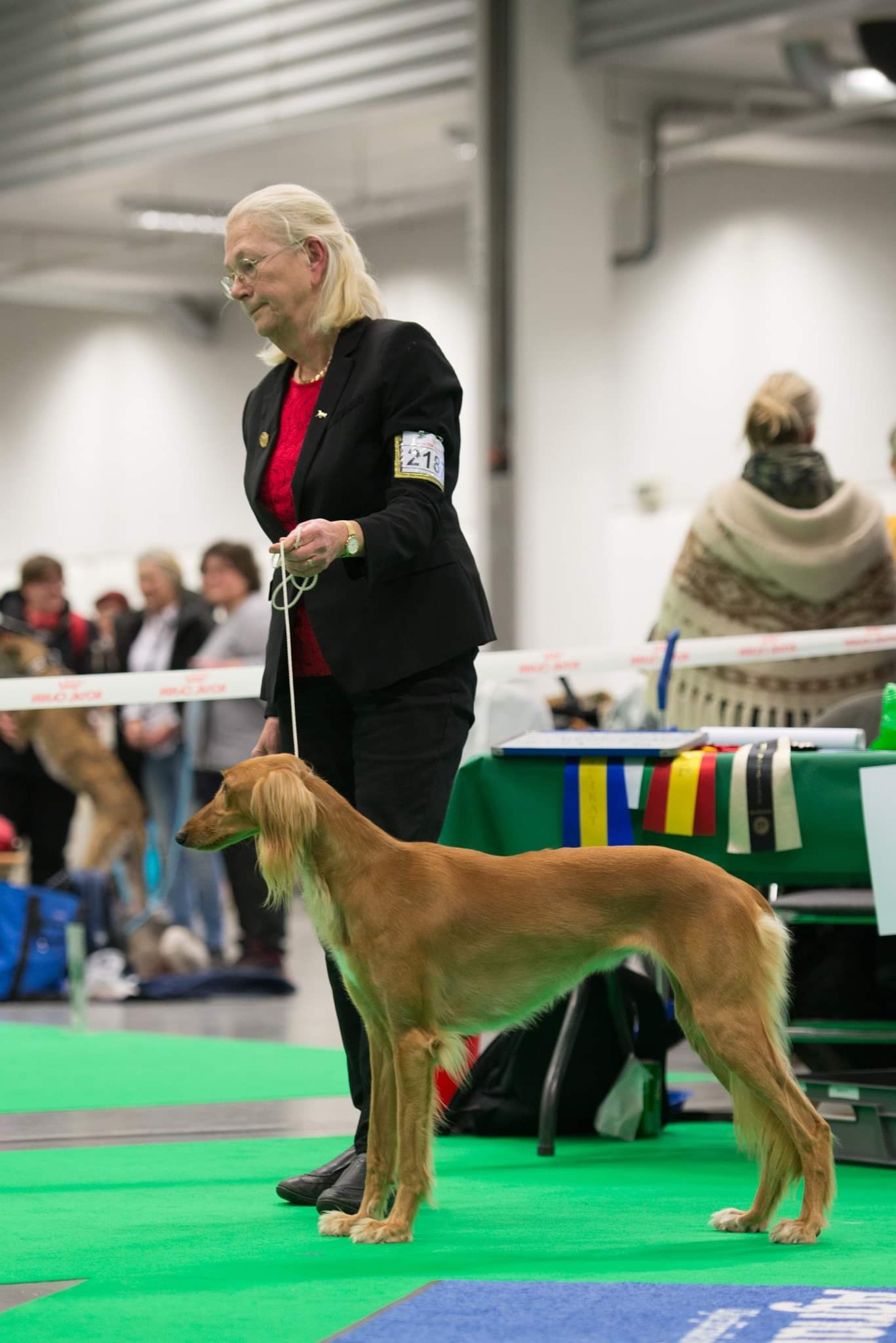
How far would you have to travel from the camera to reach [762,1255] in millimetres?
2938

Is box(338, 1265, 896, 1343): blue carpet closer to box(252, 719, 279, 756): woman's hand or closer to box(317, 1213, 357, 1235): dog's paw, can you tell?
box(317, 1213, 357, 1235): dog's paw

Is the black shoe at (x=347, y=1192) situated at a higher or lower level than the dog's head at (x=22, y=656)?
lower

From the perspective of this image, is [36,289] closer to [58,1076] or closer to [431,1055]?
[58,1076]

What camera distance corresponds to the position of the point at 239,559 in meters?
8.26

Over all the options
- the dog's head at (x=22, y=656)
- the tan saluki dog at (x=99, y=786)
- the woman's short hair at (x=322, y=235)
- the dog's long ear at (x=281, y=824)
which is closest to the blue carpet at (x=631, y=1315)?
the dog's long ear at (x=281, y=824)

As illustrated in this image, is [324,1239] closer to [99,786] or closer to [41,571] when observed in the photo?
[99,786]

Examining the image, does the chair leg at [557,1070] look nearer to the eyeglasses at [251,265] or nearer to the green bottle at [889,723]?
the green bottle at [889,723]

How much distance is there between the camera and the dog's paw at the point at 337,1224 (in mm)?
3084

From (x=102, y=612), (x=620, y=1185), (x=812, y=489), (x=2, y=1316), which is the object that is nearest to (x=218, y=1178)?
(x=620, y=1185)

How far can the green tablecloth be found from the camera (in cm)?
380

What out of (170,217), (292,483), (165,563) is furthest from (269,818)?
(170,217)

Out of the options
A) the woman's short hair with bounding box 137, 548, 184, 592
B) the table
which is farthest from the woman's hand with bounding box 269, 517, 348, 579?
the woman's short hair with bounding box 137, 548, 184, 592

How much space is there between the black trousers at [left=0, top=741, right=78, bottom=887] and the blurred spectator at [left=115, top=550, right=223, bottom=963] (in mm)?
413

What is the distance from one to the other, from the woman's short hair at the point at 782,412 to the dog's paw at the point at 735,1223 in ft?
7.43
